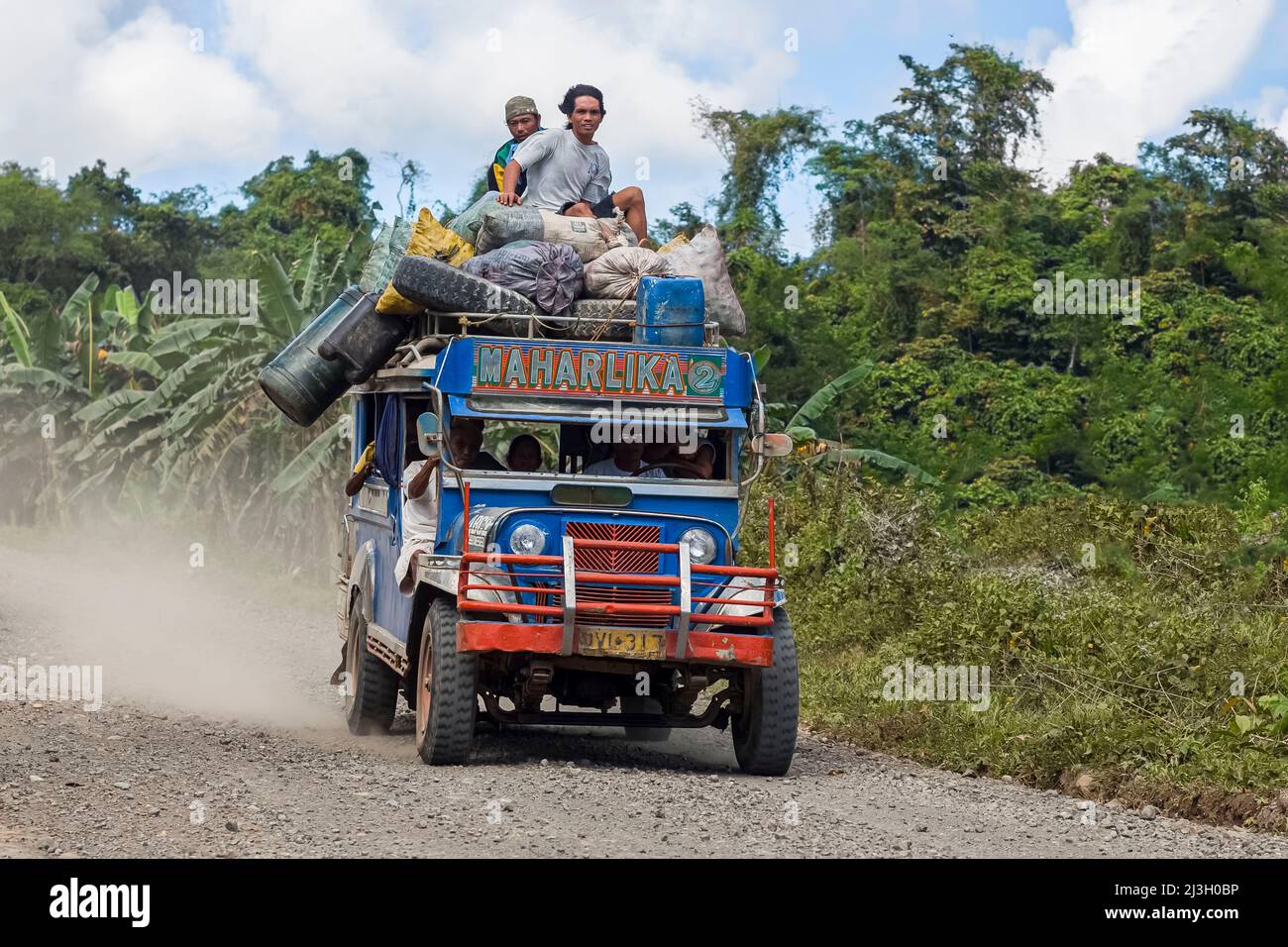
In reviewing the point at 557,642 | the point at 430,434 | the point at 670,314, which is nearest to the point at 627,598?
the point at 557,642

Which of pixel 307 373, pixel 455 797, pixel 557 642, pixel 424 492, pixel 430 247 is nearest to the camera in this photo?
pixel 455 797

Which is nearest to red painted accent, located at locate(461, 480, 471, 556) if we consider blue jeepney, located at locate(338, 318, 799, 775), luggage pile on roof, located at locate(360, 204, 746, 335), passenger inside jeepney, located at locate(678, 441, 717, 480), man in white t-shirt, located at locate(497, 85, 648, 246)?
blue jeepney, located at locate(338, 318, 799, 775)

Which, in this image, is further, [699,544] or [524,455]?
[524,455]

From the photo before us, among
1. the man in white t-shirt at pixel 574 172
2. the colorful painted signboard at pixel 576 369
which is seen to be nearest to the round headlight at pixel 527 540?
the colorful painted signboard at pixel 576 369

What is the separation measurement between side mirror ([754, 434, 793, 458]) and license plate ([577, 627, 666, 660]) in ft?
4.57

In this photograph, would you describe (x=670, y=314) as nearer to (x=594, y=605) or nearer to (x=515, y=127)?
(x=594, y=605)

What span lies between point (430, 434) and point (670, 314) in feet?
5.12

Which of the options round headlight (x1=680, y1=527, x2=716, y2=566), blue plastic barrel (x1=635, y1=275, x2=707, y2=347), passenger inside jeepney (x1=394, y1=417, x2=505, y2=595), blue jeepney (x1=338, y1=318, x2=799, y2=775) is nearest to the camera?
blue jeepney (x1=338, y1=318, x2=799, y2=775)

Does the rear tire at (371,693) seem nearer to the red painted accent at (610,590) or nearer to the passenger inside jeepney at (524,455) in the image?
the passenger inside jeepney at (524,455)

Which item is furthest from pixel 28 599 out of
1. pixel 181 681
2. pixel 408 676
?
pixel 408 676

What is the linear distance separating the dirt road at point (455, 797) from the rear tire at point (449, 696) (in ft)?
0.45

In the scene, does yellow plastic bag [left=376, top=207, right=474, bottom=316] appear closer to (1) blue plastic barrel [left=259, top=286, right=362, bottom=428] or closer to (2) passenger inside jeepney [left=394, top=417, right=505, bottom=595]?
(2) passenger inside jeepney [left=394, top=417, right=505, bottom=595]

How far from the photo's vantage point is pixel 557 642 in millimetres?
9211

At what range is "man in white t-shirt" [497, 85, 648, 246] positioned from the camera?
11.5 metres
